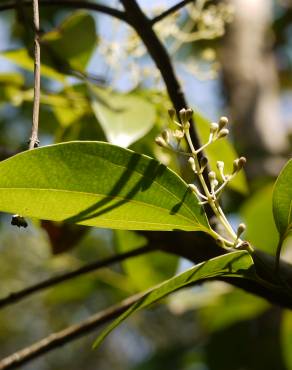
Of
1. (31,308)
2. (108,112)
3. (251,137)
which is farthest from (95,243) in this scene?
(108,112)

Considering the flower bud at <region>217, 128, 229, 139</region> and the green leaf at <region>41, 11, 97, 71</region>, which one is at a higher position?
the green leaf at <region>41, 11, 97, 71</region>

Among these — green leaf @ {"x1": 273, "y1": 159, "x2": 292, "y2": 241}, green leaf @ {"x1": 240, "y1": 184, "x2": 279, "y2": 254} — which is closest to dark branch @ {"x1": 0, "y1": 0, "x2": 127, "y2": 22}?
green leaf @ {"x1": 273, "y1": 159, "x2": 292, "y2": 241}

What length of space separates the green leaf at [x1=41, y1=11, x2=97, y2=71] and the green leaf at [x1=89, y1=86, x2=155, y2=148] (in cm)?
11

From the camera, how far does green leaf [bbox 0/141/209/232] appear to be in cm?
59

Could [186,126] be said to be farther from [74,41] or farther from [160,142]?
[74,41]

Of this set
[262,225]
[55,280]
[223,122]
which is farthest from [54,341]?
[262,225]

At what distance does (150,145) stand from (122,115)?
0.19 meters

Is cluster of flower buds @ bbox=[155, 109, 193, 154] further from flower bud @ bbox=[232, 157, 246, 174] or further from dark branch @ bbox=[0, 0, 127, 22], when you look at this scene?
dark branch @ bbox=[0, 0, 127, 22]

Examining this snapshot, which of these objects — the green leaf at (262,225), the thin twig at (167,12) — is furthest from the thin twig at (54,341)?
the green leaf at (262,225)

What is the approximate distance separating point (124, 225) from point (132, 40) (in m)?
0.54

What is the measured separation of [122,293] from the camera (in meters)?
1.86

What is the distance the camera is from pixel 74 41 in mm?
1076

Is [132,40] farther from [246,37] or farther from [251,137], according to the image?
[246,37]

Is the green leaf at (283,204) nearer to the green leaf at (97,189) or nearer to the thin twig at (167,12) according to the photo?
the green leaf at (97,189)
